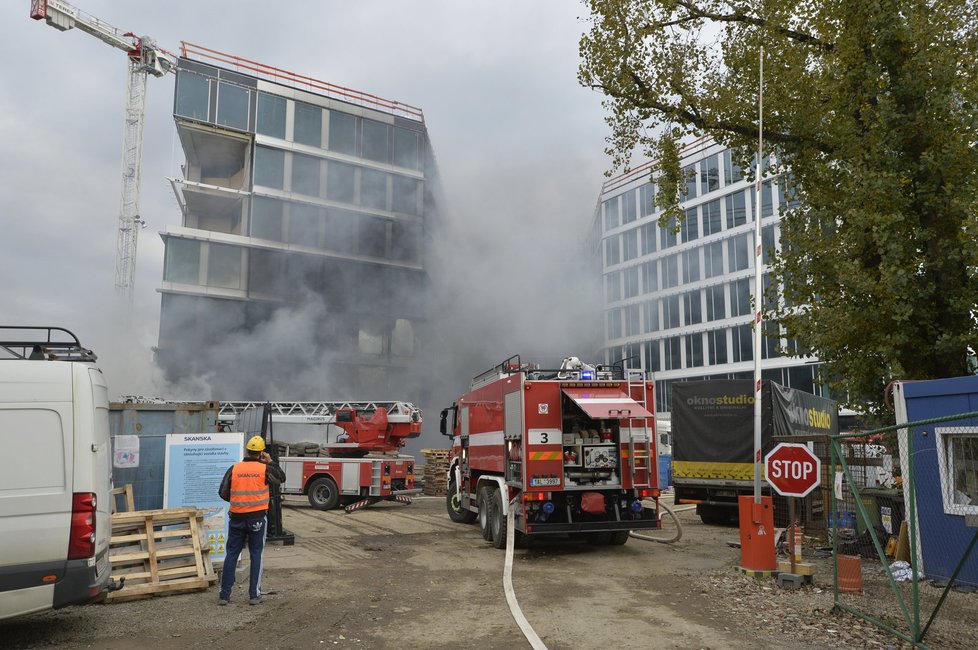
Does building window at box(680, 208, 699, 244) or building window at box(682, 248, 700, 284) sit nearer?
building window at box(682, 248, 700, 284)

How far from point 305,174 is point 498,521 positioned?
28385 mm

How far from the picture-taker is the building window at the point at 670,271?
3975cm

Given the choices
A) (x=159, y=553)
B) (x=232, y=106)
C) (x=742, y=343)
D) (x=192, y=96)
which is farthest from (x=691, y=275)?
(x=159, y=553)

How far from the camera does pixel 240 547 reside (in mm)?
6586

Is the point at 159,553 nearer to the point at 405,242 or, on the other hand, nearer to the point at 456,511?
the point at 456,511

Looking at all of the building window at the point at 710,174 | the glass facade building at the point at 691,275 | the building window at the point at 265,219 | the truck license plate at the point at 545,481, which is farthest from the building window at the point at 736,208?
the truck license plate at the point at 545,481

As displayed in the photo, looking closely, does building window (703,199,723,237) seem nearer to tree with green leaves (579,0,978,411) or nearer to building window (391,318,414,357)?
building window (391,318,414,357)

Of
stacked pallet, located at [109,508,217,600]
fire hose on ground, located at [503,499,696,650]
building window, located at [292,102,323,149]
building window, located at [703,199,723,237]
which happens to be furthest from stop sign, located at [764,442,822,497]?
building window, located at [703,199,723,237]

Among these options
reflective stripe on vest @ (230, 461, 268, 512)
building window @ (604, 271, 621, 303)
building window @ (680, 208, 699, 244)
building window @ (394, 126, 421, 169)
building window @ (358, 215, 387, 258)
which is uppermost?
building window @ (394, 126, 421, 169)

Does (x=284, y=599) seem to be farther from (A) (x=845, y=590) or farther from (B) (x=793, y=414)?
(B) (x=793, y=414)

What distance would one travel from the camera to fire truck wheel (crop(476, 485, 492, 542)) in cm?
1091

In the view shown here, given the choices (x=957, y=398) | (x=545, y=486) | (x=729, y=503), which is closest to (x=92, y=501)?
(x=545, y=486)

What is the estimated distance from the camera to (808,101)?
11.3 meters

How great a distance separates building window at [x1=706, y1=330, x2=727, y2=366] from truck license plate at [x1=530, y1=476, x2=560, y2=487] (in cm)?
3060
